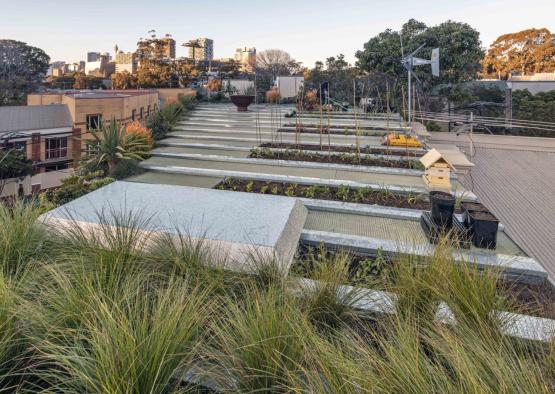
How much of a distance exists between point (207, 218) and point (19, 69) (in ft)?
119

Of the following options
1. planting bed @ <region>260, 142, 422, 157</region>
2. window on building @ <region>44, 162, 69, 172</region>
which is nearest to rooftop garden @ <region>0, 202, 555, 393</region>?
planting bed @ <region>260, 142, 422, 157</region>

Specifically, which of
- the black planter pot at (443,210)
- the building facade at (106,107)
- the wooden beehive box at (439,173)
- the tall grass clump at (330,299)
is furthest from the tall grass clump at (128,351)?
the building facade at (106,107)

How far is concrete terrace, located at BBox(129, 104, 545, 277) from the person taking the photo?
349 centimetres

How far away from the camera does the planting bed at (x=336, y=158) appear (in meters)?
6.34

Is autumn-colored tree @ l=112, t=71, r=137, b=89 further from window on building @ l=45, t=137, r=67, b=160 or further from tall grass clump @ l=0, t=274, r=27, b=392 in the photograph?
tall grass clump @ l=0, t=274, r=27, b=392

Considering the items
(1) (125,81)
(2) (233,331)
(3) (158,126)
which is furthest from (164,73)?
(2) (233,331)

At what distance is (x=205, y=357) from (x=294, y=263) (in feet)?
4.97

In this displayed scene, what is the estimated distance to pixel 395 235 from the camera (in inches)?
145

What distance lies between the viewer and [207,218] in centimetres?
334

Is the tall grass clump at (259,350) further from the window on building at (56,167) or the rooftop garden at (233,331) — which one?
the window on building at (56,167)

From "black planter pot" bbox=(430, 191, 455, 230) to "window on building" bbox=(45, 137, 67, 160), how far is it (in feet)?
65.1

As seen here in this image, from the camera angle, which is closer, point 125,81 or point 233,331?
point 233,331

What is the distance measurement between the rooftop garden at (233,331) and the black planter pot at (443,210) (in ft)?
4.12

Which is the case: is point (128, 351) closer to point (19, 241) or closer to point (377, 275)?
point (19, 241)
